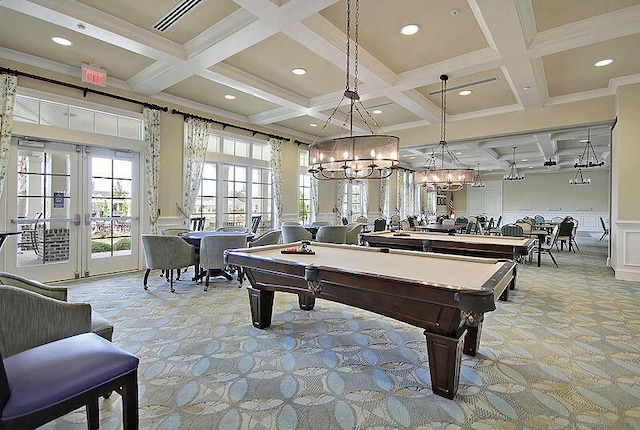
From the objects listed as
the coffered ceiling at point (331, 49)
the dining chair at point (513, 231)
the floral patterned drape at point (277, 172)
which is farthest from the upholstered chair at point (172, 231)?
the dining chair at point (513, 231)

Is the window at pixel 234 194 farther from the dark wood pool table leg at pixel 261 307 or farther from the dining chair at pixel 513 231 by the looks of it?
the dining chair at pixel 513 231

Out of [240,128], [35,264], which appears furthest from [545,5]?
[35,264]

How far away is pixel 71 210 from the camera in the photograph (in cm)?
498

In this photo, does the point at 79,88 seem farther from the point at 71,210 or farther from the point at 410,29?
the point at 410,29

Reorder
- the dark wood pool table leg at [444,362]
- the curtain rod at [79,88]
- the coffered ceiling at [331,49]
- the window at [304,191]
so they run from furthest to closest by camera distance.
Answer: the window at [304,191], the curtain rod at [79,88], the coffered ceiling at [331,49], the dark wood pool table leg at [444,362]

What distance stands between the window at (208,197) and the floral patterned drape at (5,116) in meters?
2.90

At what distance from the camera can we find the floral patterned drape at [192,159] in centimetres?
623

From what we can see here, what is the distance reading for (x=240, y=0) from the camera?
10.1ft

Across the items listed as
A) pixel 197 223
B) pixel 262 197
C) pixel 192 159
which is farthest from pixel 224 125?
pixel 197 223

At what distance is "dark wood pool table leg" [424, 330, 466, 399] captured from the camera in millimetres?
2027

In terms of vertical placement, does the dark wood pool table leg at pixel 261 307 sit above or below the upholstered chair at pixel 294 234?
below

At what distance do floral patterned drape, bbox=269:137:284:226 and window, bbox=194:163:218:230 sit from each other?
59.3 inches

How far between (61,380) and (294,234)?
519 cm

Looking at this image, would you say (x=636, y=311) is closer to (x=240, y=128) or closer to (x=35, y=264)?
(x=240, y=128)
